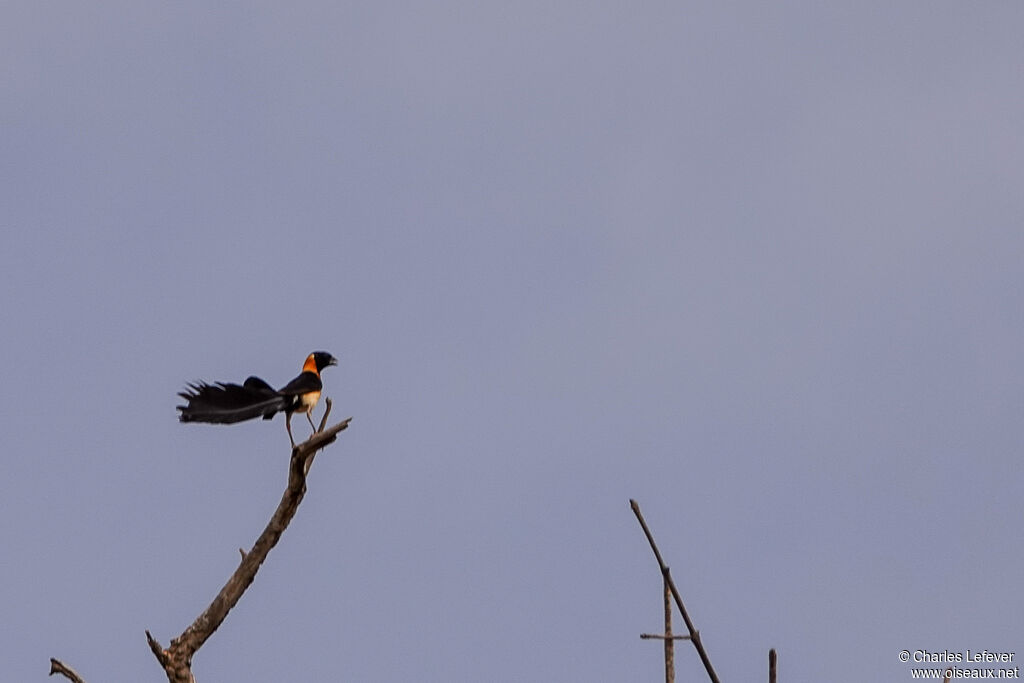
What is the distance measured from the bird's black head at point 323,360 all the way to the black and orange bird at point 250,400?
0.88 m

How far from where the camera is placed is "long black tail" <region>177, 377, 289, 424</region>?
11320mm

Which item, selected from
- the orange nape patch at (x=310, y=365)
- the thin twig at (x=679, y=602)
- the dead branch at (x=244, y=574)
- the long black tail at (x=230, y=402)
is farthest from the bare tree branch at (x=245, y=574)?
the thin twig at (x=679, y=602)

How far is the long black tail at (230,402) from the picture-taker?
11.3m

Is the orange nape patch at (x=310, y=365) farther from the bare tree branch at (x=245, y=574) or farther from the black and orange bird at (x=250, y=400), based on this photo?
the bare tree branch at (x=245, y=574)

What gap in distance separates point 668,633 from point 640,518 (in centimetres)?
76

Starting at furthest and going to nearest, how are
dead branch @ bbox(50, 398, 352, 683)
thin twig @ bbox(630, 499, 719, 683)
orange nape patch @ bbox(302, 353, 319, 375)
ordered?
orange nape patch @ bbox(302, 353, 319, 375)
dead branch @ bbox(50, 398, 352, 683)
thin twig @ bbox(630, 499, 719, 683)

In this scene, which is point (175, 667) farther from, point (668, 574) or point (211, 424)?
point (668, 574)

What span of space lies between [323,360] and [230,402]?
10.1 ft

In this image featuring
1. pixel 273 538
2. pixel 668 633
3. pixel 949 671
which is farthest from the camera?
pixel 273 538

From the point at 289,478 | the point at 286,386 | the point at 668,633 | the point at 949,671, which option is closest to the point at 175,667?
the point at 289,478

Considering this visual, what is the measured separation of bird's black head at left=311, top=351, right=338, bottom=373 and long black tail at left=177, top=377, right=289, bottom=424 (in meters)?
2.22

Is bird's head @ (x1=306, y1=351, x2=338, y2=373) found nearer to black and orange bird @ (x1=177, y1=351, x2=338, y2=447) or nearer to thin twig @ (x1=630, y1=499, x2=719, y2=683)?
black and orange bird @ (x1=177, y1=351, x2=338, y2=447)

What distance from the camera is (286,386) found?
42.5 ft

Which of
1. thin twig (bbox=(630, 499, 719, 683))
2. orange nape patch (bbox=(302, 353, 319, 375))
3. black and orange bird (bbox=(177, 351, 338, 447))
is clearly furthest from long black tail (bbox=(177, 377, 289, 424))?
thin twig (bbox=(630, 499, 719, 683))
